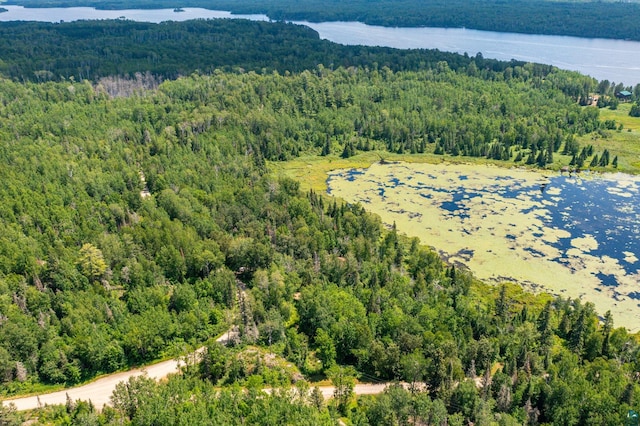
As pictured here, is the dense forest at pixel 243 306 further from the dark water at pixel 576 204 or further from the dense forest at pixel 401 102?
the dense forest at pixel 401 102

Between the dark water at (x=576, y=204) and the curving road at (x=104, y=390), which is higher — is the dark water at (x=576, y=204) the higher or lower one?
the higher one

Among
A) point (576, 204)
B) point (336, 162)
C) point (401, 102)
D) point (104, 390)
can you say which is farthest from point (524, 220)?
point (401, 102)

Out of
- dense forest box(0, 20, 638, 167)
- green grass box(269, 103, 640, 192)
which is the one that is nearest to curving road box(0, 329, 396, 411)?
green grass box(269, 103, 640, 192)

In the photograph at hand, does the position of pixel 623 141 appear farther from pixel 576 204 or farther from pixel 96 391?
pixel 96 391

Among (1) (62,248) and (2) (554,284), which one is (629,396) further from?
(1) (62,248)

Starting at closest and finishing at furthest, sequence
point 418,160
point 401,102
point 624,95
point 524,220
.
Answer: point 524,220 < point 418,160 < point 401,102 < point 624,95

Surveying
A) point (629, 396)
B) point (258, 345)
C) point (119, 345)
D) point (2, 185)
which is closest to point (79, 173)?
point (2, 185)

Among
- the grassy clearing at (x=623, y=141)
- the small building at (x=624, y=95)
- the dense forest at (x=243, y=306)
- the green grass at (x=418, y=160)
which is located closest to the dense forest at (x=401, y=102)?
the small building at (x=624, y=95)
